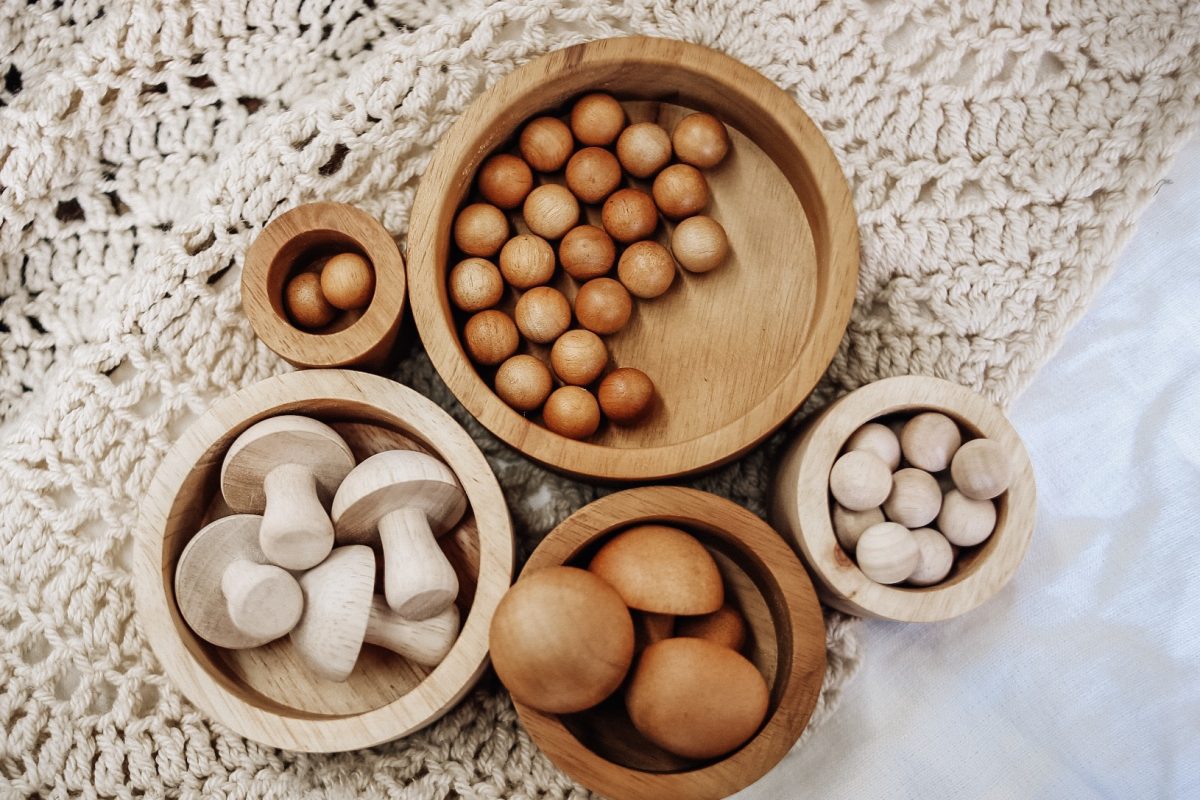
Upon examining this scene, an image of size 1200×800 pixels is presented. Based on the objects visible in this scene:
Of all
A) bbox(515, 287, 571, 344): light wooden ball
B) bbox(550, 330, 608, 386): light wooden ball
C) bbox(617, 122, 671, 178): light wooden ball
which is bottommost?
bbox(550, 330, 608, 386): light wooden ball

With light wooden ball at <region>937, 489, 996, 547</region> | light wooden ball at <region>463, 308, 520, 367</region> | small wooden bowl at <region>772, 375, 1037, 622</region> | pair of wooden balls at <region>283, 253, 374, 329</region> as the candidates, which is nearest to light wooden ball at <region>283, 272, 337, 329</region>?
pair of wooden balls at <region>283, 253, 374, 329</region>

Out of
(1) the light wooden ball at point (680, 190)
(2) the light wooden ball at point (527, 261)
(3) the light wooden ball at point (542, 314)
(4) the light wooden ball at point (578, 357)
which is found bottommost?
(4) the light wooden ball at point (578, 357)

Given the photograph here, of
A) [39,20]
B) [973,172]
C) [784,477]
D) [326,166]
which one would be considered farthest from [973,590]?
[39,20]

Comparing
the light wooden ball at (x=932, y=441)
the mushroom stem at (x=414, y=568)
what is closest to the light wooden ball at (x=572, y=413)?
the mushroom stem at (x=414, y=568)

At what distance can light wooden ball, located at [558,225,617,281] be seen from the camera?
67 cm

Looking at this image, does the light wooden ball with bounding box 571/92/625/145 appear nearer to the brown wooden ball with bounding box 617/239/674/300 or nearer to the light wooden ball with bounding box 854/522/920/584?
the brown wooden ball with bounding box 617/239/674/300

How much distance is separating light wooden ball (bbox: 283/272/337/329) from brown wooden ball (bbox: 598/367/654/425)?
0.20 metres

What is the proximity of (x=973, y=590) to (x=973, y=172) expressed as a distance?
31cm

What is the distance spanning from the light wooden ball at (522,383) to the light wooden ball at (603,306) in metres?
0.05

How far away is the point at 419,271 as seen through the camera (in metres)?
0.63

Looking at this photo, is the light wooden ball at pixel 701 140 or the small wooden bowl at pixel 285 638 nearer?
the small wooden bowl at pixel 285 638

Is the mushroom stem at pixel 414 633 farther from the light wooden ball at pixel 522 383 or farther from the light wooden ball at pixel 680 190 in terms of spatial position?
the light wooden ball at pixel 680 190

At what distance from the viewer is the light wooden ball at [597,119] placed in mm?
680

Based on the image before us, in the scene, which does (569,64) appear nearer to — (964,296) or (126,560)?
(964,296)
